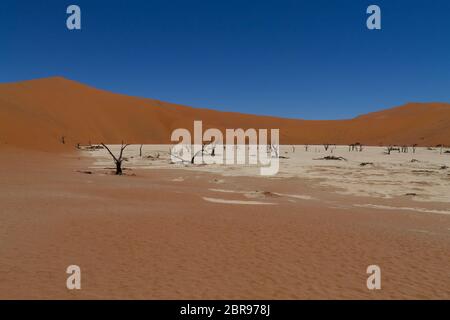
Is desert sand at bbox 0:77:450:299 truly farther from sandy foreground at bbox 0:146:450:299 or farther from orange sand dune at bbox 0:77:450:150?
orange sand dune at bbox 0:77:450:150

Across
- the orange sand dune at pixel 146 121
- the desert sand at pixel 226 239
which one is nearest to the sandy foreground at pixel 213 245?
the desert sand at pixel 226 239

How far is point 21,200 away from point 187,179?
1101cm

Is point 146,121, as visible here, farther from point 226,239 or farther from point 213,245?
point 213,245

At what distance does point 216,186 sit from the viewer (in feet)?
61.0

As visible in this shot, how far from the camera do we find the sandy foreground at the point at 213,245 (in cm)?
572

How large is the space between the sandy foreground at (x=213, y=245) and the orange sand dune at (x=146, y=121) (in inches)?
1796

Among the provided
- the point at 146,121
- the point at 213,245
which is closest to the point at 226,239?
the point at 213,245

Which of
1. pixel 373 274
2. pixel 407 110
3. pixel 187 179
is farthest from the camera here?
pixel 407 110

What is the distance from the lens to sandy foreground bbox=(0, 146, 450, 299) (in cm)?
572

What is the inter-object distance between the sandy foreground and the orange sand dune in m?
45.6

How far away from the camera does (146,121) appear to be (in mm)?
98312

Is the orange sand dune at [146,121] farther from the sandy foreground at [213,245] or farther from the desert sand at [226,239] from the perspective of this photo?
the sandy foreground at [213,245]

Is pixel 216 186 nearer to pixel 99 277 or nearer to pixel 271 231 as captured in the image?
pixel 271 231

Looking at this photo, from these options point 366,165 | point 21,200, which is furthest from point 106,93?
point 21,200
